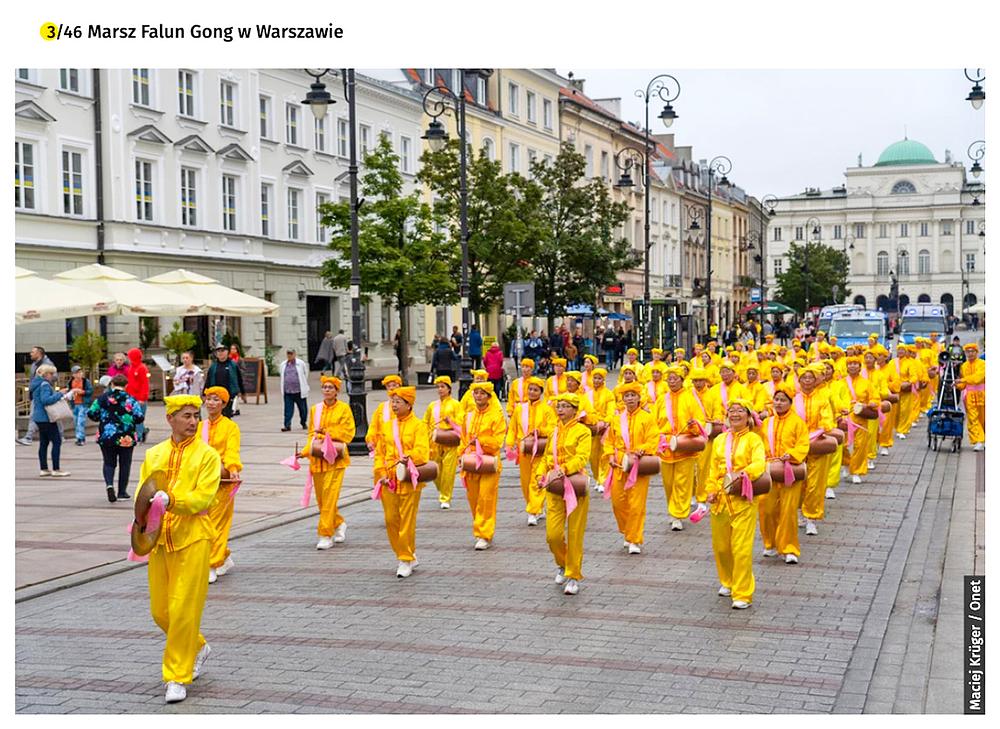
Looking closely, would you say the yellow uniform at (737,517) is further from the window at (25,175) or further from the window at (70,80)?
the window at (70,80)

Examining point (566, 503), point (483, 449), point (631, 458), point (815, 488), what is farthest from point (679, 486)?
point (566, 503)

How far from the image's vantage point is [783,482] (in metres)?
11.0

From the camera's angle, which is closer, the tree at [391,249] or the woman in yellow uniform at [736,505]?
the woman in yellow uniform at [736,505]

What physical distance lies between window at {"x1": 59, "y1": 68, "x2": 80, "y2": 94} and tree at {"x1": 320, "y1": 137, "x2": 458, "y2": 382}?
699 cm

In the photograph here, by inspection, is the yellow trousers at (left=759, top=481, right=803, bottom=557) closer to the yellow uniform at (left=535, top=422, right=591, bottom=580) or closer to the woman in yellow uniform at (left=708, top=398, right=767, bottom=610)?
the woman in yellow uniform at (left=708, top=398, right=767, bottom=610)

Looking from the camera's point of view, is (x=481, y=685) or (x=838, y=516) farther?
(x=838, y=516)

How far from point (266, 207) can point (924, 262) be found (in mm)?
79523

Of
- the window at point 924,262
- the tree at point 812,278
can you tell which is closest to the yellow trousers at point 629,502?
the tree at point 812,278

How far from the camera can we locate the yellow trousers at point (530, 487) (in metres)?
13.9

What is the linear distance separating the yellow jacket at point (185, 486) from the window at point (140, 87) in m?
27.5
